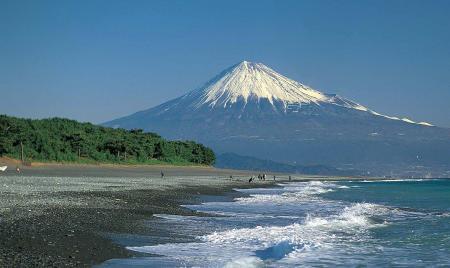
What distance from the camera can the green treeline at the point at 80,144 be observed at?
56.5 m

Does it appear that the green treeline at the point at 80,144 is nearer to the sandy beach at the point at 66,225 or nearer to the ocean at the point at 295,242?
the sandy beach at the point at 66,225

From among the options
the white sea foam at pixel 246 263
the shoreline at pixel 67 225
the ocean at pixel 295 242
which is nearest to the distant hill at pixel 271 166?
the shoreline at pixel 67 225

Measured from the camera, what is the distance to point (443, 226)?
64.6ft

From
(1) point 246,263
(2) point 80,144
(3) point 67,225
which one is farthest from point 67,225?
(2) point 80,144

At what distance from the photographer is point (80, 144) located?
63500 millimetres

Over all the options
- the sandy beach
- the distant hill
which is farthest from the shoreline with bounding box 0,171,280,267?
the distant hill

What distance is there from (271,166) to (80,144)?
115 metres

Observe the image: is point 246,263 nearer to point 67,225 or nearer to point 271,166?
point 67,225

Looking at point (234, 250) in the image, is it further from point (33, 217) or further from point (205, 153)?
point (205, 153)

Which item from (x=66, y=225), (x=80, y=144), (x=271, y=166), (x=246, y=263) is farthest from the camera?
(x=271, y=166)

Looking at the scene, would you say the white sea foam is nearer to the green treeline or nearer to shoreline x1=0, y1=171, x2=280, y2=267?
shoreline x1=0, y1=171, x2=280, y2=267

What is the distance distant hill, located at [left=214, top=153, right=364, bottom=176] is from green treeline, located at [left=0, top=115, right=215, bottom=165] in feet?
274

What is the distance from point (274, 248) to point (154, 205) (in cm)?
1016

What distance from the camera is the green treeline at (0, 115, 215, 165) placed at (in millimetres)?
56516
